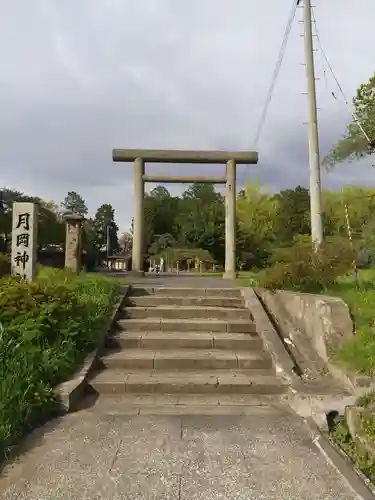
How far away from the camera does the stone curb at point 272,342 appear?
5.18 metres

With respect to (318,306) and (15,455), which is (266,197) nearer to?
(318,306)

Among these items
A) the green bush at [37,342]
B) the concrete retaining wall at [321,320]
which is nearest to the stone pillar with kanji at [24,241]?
the green bush at [37,342]

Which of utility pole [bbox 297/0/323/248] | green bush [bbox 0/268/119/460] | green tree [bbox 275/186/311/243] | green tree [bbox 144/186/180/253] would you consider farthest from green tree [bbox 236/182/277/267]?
green bush [bbox 0/268/119/460]

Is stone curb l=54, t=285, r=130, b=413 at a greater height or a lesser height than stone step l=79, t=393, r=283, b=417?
greater

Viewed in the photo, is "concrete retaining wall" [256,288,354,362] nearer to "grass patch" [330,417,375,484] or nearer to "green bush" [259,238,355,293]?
"green bush" [259,238,355,293]

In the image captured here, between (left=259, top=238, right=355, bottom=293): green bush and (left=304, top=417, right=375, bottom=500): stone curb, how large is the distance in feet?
10.4

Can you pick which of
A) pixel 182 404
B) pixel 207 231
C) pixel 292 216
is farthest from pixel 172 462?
pixel 292 216

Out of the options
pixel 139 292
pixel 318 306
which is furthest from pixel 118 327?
pixel 318 306

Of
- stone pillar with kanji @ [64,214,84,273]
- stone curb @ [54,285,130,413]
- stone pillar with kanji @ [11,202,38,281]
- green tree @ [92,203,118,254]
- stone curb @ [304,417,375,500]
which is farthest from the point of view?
green tree @ [92,203,118,254]

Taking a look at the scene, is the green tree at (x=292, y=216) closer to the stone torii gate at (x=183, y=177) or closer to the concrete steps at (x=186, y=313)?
the stone torii gate at (x=183, y=177)

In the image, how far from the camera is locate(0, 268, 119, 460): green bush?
12.9 feet

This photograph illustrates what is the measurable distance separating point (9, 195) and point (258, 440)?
36.9 meters

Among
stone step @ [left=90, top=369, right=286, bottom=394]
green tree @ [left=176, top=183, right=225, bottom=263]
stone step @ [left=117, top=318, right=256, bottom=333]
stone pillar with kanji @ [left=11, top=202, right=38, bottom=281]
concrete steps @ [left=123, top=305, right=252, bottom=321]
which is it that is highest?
green tree @ [left=176, top=183, right=225, bottom=263]

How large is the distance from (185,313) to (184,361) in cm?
155
